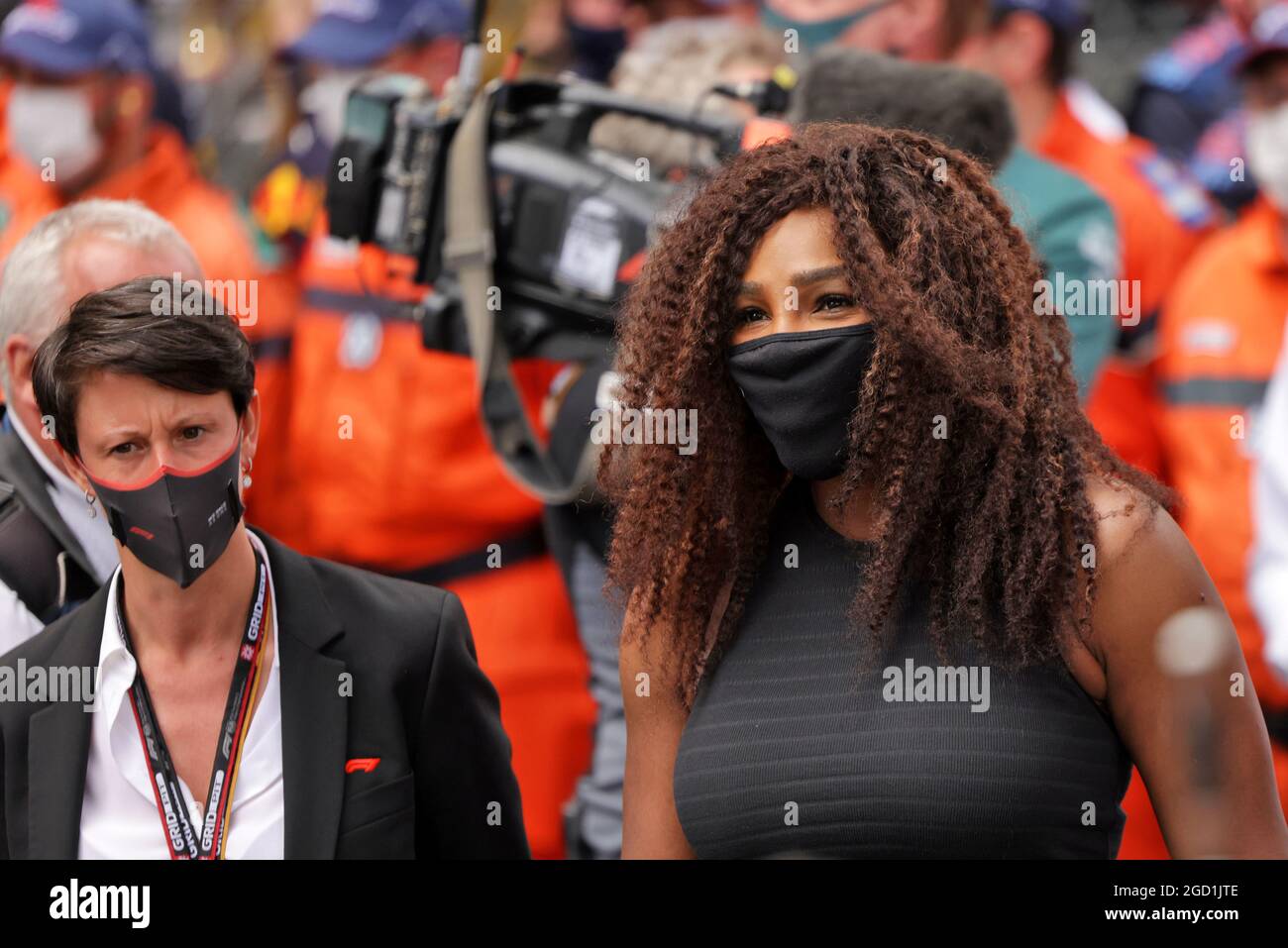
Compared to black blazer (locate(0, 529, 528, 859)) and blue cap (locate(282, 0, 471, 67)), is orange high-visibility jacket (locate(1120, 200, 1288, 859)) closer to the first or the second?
blue cap (locate(282, 0, 471, 67))

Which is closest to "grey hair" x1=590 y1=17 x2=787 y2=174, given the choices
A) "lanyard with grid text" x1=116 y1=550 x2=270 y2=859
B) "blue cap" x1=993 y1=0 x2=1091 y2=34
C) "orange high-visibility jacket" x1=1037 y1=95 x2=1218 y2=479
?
"blue cap" x1=993 y1=0 x2=1091 y2=34

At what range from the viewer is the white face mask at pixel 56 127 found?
495 cm

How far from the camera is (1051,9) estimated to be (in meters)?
4.71

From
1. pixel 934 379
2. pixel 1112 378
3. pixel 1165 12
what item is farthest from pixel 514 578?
pixel 1165 12

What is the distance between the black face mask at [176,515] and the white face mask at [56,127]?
296 cm

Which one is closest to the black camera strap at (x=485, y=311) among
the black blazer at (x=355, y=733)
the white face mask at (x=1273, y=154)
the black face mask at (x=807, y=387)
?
the black blazer at (x=355, y=733)

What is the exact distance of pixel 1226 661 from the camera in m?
2.08

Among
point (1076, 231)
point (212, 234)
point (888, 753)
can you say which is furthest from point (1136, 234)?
point (888, 753)

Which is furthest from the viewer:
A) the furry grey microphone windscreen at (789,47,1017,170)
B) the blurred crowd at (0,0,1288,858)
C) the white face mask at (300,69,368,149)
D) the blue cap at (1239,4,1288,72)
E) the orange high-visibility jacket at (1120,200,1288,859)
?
the white face mask at (300,69,368,149)

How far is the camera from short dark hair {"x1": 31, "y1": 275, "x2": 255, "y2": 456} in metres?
2.21

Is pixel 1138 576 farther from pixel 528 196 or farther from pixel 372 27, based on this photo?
pixel 372 27

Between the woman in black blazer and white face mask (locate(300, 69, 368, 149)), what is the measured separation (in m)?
3.05

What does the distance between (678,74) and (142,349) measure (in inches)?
77.2
